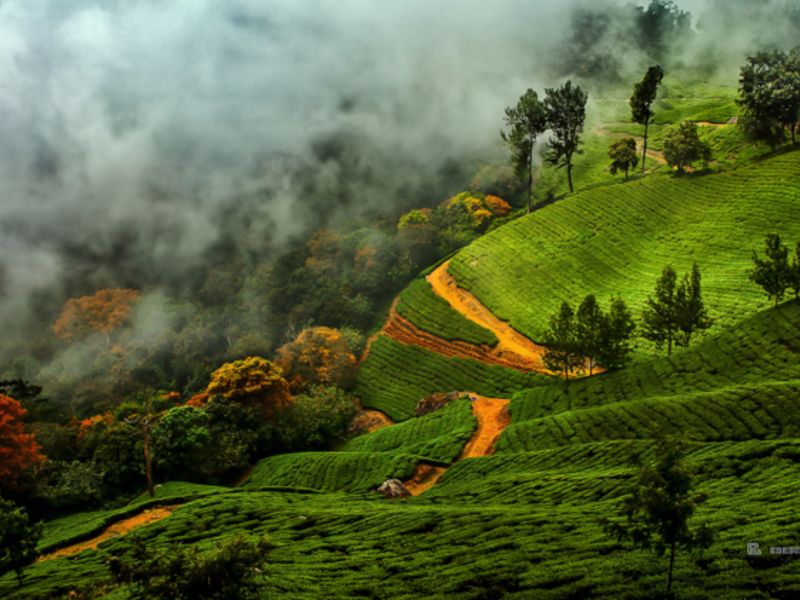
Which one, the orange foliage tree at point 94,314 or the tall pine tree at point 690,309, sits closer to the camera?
the tall pine tree at point 690,309

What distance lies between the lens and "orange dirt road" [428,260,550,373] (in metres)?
63.6

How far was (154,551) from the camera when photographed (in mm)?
17062

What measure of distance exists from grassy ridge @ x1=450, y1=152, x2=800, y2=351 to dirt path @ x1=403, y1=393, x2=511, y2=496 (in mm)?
12600

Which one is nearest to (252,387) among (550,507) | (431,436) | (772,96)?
(431,436)

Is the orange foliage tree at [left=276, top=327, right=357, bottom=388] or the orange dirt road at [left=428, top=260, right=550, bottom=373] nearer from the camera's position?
the orange dirt road at [left=428, top=260, right=550, bottom=373]

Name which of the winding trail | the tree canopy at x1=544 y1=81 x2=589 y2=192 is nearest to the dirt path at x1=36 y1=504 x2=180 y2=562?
the winding trail

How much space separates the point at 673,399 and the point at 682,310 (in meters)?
13.7

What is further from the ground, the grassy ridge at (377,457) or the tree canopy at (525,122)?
Result: the tree canopy at (525,122)

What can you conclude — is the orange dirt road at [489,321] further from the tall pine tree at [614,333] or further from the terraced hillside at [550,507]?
the terraced hillside at [550,507]

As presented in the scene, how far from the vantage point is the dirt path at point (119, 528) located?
35.1 meters

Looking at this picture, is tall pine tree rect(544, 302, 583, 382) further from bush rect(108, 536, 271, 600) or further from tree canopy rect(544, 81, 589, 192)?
bush rect(108, 536, 271, 600)

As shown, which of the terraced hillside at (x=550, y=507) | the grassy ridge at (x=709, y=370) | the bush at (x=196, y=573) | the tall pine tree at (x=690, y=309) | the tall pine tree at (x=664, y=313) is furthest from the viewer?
the tall pine tree at (x=664, y=313)

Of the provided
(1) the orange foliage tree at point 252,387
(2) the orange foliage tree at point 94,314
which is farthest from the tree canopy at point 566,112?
(2) the orange foliage tree at point 94,314

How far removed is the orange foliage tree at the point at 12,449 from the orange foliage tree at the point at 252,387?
18068mm
